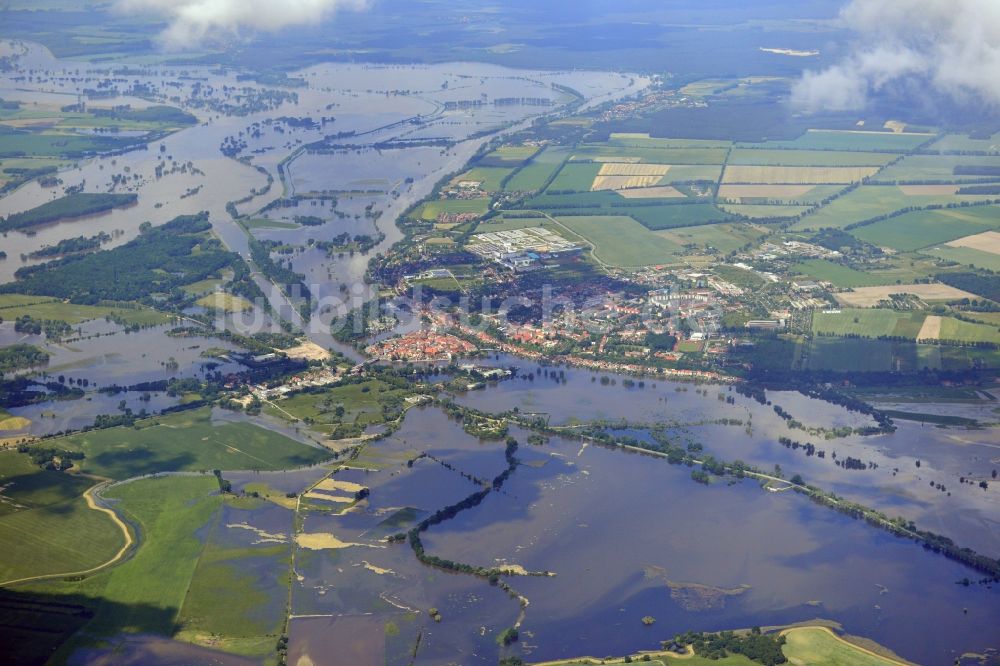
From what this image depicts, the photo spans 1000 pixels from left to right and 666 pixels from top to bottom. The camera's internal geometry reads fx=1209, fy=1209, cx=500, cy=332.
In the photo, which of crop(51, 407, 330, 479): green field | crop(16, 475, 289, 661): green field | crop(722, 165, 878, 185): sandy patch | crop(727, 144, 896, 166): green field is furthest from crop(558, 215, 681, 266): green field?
crop(16, 475, 289, 661): green field

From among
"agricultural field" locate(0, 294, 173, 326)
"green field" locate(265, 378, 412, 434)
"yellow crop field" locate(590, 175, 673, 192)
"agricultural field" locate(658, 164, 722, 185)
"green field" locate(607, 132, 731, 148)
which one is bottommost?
"green field" locate(265, 378, 412, 434)

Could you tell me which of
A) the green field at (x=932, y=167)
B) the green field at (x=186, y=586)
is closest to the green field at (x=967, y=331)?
the green field at (x=932, y=167)

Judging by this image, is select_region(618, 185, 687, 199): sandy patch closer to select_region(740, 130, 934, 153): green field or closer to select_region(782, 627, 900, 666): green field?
select_region(740, 130, 934, 153): green field

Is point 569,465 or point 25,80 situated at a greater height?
point 25,80

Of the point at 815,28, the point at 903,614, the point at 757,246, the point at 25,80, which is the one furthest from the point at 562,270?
the point at 815,28

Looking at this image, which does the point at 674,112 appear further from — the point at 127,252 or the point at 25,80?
the point at 25,80

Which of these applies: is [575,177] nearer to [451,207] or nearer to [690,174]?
[690,174]

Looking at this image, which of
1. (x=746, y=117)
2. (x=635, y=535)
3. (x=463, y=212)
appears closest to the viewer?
(x=635, y=535)

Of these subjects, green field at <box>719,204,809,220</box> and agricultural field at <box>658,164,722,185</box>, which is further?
agricultural field at <box>658,164,722,185</box>
